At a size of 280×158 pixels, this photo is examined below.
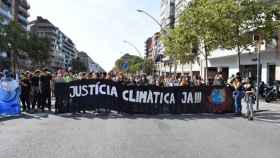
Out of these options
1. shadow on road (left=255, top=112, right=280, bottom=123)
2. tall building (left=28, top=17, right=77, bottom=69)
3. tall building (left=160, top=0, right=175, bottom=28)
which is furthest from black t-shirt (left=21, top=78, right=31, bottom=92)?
tall building (left=28, top=17, right=77, bottom=69)

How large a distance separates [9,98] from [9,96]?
0.08 meters

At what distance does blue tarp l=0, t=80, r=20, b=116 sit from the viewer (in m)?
16.3

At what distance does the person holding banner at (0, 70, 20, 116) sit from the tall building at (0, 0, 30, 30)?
253 feet

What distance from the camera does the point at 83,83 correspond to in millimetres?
17578

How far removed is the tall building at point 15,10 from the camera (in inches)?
3792

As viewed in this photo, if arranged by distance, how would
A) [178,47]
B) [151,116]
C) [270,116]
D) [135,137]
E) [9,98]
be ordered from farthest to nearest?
1. [178,47]
2. [270,116]
3. [151,116]
4. [9,98]
5. [135,137]

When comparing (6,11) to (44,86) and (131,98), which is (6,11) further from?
(131,98)

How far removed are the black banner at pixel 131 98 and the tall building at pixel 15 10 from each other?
253ft

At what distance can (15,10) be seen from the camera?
11588 centimetres

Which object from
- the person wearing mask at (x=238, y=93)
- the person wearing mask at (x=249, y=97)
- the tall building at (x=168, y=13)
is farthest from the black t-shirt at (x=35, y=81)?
the tall building at (x=168, y=13)

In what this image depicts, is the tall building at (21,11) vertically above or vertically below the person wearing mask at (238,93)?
above

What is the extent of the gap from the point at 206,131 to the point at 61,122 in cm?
452

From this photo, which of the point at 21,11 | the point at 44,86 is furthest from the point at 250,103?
the point at 21,11

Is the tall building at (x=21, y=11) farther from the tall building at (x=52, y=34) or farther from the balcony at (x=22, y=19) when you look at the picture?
the tall building at (x=52, y=34)
